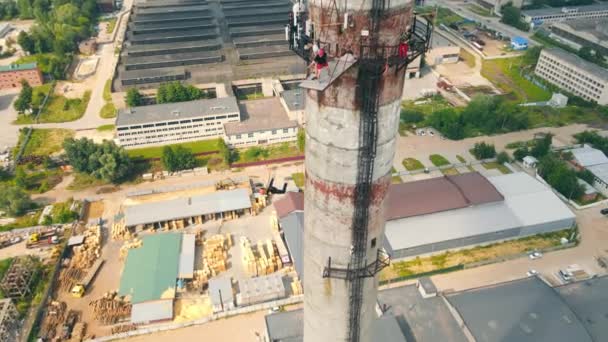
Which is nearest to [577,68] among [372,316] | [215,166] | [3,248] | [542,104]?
[542,104]

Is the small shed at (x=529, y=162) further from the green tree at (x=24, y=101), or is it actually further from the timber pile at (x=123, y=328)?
the green tree at (x=24, y=101)

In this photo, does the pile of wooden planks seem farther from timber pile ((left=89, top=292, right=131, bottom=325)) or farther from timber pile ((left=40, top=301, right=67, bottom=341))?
timber pile ((left=40, top=301, right=67, bottom=341))

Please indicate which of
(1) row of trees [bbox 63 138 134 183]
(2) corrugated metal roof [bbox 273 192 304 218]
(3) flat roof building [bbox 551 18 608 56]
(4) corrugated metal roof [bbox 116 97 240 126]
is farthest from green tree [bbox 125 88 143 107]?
(3) flat roof building [bbox 551 18 608 56]

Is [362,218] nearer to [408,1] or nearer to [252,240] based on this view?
[408,1]

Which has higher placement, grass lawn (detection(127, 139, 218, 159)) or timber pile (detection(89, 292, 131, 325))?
grass lawn (detection(127, 139, 218, 159))

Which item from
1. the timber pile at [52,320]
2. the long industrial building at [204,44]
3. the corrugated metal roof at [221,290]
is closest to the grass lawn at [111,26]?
the long industrial building at [204,44]
